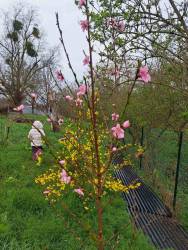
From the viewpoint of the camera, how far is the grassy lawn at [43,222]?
5359mm

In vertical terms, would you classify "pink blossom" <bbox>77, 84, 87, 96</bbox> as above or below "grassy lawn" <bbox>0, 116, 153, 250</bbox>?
above

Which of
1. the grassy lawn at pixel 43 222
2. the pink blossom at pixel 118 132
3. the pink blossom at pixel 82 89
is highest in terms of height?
the pink blossom at pixel 82 89

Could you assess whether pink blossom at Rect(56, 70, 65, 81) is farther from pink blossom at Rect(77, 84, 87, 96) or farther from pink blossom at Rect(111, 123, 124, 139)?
pink blossom at Rect(111, 123, 124, 139)

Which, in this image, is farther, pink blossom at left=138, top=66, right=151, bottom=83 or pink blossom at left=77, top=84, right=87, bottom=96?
pink blossom at left=77, top=84, right=87, bottom=96

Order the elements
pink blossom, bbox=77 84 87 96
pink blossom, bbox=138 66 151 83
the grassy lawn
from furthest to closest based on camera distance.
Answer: the grassy lawn, pink blossom, bbox=77 84 87 96, pink blossom, bbox=138 66 151 83

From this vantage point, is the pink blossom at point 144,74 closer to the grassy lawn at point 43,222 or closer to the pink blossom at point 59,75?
the pink blossom at point 59,75

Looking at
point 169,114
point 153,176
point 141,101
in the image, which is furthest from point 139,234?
point 141,101

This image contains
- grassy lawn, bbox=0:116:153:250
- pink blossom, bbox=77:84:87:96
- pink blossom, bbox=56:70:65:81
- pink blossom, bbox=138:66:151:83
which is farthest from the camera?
grassy lawn, bbox=0:116:153:250

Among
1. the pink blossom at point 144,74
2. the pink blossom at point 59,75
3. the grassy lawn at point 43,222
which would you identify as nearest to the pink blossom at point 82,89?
the pink blossom at point 59,75

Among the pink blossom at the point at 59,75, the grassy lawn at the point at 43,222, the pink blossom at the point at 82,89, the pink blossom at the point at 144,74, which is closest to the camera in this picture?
the pink blossom at the point at 144,74

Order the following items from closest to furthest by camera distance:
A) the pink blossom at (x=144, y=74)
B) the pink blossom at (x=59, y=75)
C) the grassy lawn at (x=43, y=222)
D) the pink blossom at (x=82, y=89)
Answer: the pink blossom at (x=144, y=74), the pink blossom at (x=82, y=89), the pink blossom at (x=59, y=75), the grassy lawn at (x=43, y=222)

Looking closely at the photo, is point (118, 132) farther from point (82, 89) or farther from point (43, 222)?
point (43, 222)

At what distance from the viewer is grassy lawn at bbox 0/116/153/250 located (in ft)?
17.6

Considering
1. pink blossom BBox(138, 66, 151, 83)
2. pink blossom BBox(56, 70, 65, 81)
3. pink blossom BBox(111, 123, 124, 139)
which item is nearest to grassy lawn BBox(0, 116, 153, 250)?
pink blossom BBox(111, 123, 124, 139)
